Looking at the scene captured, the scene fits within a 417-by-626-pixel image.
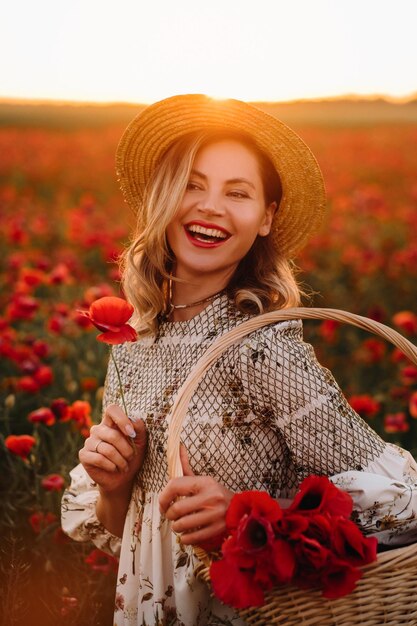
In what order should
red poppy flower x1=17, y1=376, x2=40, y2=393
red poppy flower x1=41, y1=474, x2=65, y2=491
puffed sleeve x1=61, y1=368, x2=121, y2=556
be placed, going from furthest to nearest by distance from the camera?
red poppy flower x1=17, y1=376, x2=40, y2=393, red poppy flower x1=41, y1=474, x2=65, y2=491, puffed sleeve x1=61, y1=368, x2=121, y2=556

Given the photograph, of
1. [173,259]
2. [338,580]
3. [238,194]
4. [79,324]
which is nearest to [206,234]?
[238,194]

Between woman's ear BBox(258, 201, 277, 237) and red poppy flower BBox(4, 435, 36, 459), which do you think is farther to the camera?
red poppy flower BBox(4, 435, 36, 459)

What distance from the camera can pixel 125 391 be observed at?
2.25 meters

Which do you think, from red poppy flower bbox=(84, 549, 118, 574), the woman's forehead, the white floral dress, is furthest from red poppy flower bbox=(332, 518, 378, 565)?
red poppy flower bbox=(84, 549, 118, 574)

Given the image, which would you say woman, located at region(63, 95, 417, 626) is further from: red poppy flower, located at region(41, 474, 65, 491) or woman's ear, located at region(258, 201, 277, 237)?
red poppy flower, located at region(41, 474, 65, 491)

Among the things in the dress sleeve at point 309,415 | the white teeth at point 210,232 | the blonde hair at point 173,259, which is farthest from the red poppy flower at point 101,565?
the white teeth at point 210,232

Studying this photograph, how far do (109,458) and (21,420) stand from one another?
168 cm

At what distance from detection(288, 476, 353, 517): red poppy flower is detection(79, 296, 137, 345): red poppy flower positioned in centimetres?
50

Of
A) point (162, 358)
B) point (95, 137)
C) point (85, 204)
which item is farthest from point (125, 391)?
point (95, 137)

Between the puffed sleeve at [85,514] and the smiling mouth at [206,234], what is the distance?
0.58 meters

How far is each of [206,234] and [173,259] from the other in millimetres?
269

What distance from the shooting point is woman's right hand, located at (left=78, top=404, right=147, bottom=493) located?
6.26 ft

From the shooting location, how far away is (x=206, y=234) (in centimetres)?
206

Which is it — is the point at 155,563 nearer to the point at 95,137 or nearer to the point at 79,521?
the point at 79,521
